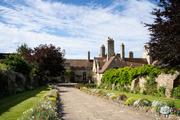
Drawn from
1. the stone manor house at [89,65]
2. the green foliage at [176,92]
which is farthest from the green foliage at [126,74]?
the stone manor house at [89,65]

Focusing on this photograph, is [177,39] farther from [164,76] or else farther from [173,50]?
[164,76]

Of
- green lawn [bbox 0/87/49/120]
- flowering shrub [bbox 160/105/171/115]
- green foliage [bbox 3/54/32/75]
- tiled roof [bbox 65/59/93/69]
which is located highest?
tiled roof [bbox 65/59/93/69]

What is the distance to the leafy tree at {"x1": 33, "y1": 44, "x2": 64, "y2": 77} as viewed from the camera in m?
62.6

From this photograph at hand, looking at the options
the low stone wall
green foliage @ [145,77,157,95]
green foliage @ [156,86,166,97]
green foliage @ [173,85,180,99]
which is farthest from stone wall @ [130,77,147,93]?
green foliage @ [173,85,180,99]

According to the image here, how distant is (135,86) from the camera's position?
38188 mm

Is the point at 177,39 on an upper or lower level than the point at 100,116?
upper

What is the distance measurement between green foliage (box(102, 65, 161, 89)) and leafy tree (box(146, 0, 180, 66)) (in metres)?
6.66

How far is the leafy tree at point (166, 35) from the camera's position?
65.6ft

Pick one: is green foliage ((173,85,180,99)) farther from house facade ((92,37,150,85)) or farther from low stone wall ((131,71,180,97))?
house facade ((92,37,150,85))

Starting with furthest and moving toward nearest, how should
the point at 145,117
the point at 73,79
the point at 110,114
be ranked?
the point at 73,79
the point at 110,114
the point at 145,117

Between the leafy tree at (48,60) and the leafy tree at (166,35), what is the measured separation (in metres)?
41.2

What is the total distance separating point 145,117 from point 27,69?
3295 centimetres

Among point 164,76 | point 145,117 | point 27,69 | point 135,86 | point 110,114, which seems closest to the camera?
point 145,117

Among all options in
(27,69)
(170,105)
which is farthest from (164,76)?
(27,69)
